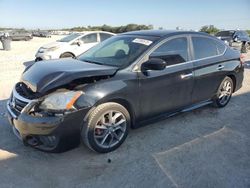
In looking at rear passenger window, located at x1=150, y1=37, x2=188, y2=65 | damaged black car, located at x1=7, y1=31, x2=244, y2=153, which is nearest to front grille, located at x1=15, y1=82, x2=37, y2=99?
damaged black car, located at x1=7, y1=31, x2=244, y2=153

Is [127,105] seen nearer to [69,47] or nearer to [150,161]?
[150,161]

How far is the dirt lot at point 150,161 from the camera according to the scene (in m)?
2.80

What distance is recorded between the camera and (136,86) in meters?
3.48

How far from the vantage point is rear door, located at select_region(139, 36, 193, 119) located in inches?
143

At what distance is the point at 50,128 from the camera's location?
9.47 feet

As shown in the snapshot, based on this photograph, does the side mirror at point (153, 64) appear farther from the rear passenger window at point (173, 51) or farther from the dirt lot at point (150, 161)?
the dirt lot at point (150, 161)

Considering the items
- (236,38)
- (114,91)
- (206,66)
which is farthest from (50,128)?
(236,38)

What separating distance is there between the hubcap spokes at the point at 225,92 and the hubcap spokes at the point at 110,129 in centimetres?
254

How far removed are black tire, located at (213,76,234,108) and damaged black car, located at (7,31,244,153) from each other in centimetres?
27

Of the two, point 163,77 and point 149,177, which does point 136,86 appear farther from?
point 149,177

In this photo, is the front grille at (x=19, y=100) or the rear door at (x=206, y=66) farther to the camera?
the rear door at (x=206, y=66)

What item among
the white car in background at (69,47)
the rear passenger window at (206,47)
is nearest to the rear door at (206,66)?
the rear passenger window at (206,47)

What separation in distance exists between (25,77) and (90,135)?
1284 mm

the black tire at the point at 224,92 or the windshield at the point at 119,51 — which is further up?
the windshield at the point at 119,51
